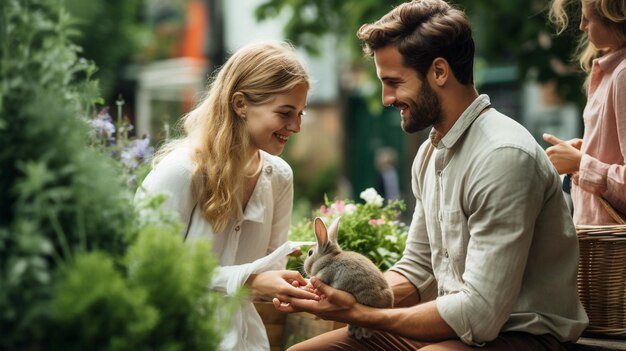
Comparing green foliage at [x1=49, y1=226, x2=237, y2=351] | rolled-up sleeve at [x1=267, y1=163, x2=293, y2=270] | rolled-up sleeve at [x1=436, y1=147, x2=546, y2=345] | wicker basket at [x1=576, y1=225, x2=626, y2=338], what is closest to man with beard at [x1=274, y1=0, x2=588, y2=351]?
rolled-up sleeve at [x1=436, y1=147, x2=546, y2=345]

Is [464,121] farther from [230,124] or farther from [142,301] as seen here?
[142,301]

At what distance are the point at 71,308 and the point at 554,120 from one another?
17418 millimetres

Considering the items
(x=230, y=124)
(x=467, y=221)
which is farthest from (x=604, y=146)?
(x=230, y=124)

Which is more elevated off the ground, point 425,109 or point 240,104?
point 425,109

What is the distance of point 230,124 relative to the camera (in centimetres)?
378

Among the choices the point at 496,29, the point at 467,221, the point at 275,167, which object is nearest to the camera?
the point at 467,221

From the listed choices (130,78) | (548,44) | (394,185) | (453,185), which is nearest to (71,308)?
(453,185)

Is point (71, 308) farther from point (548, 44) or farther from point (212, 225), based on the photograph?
point (548, 44)

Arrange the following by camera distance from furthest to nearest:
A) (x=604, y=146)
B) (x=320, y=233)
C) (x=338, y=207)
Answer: (x=338, y=207), (x=604, y=146), (x=320, y=233)

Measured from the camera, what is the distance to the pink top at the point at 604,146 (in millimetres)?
3555

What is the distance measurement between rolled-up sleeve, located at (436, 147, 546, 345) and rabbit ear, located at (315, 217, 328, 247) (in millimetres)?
608

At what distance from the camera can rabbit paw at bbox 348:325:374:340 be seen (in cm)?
344

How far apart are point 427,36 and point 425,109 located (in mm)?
284

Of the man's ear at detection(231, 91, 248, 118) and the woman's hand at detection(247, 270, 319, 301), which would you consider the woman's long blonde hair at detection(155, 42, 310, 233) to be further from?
the woman's hand at detection(247, 270, 319, 301)
